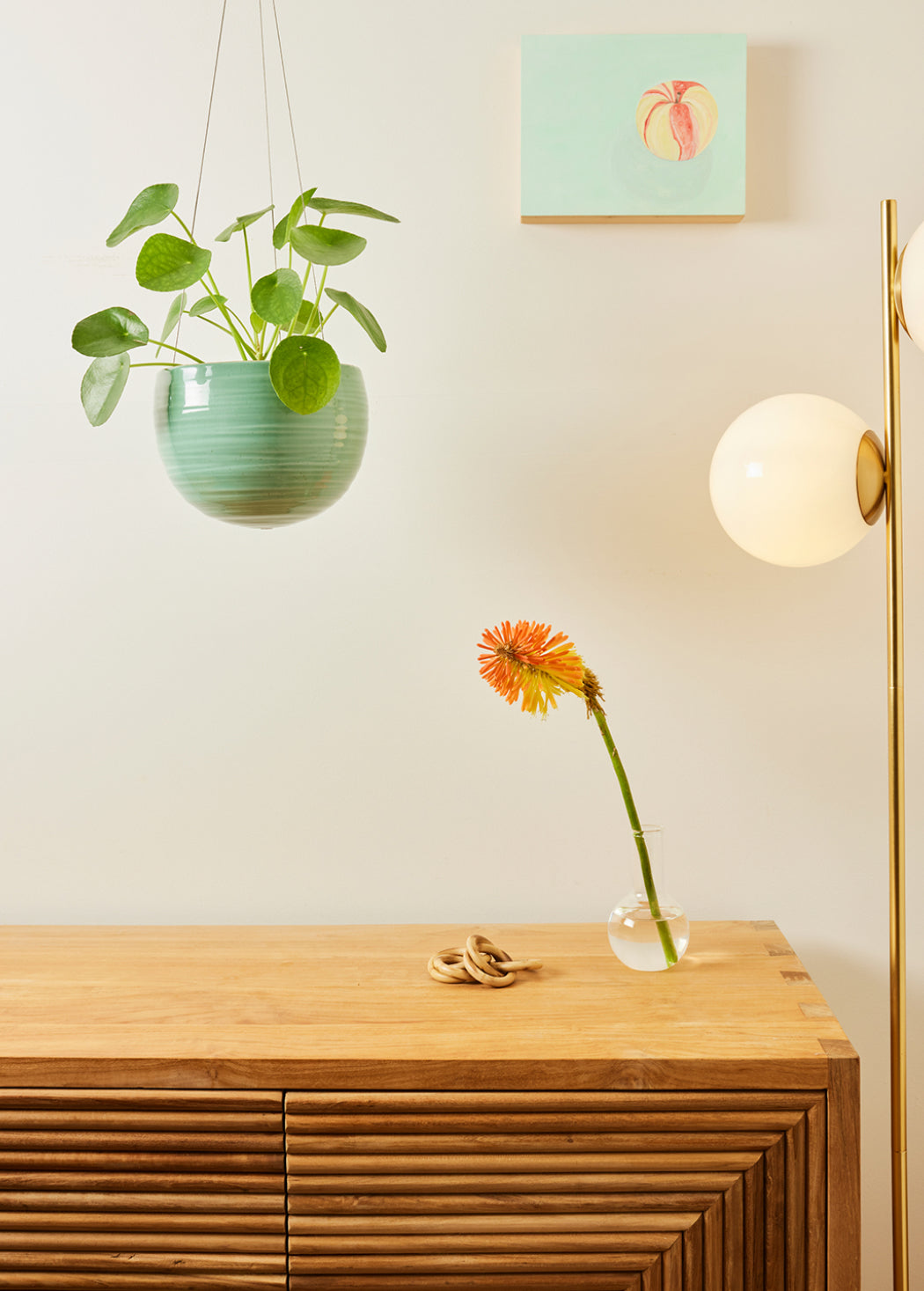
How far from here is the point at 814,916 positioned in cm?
156

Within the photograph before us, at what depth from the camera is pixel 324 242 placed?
1.15m

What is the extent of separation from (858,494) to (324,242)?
0.67 metres

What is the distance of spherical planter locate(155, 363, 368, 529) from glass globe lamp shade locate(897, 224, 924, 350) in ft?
2.07

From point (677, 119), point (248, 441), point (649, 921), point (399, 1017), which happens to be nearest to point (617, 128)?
point (677, 119)

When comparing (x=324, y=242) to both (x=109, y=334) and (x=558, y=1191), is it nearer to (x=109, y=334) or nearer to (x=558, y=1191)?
(x=109, y=334)

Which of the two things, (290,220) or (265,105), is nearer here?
(290,220)

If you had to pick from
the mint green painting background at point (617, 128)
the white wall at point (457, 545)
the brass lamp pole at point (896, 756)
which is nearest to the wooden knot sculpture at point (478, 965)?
the white wall at point (457, 545)

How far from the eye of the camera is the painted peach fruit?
148 cm

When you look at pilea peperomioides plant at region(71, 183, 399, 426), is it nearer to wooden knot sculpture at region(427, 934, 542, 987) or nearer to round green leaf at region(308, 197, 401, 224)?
round green leaf at region(308, 197, 401, 224)

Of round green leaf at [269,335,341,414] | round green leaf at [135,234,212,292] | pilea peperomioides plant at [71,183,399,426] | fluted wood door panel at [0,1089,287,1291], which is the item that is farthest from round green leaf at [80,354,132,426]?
fluted wood door panel at [0,1089,287,1291]

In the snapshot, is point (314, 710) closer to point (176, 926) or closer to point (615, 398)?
point (176, 926)

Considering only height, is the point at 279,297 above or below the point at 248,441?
above

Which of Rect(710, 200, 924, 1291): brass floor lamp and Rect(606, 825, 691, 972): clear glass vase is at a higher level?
Rect(710, 200, 924, 1291): brass floor lamp

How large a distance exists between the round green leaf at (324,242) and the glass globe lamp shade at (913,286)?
602 mm
